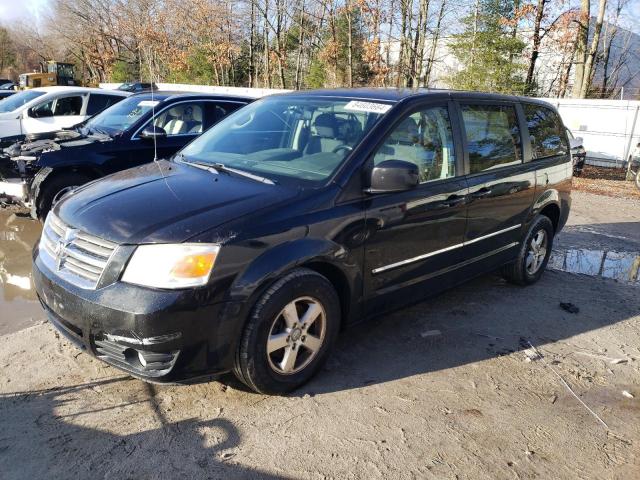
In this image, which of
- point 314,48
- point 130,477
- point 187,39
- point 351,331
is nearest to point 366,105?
point 351,331

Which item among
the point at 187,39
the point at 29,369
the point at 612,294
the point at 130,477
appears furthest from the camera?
the point at 187,39

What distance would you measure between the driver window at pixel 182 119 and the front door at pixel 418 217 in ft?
15.0

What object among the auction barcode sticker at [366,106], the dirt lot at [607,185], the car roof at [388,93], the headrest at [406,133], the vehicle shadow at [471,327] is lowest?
the dirt lot at [607,185]

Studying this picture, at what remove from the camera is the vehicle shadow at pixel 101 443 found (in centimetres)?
258

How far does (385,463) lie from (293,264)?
115cm

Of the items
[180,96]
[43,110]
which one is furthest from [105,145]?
[43,110]

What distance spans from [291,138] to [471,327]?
2146mm

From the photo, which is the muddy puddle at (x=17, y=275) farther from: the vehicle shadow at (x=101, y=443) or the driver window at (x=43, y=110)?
the driver window at (x=43, y=110)

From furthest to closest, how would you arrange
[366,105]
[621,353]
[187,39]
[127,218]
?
[187,39], [621,353], [366,105], [127,218]

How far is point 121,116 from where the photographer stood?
771 centimetres

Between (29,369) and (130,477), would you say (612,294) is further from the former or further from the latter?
(29,369)

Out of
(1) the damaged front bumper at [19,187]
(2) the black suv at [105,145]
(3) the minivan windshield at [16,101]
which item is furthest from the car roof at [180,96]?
(3) the minivan windshield at [16,101]

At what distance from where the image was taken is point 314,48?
116 feet

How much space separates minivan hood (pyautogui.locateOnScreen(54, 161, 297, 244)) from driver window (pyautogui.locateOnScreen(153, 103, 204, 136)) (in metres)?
4.00
